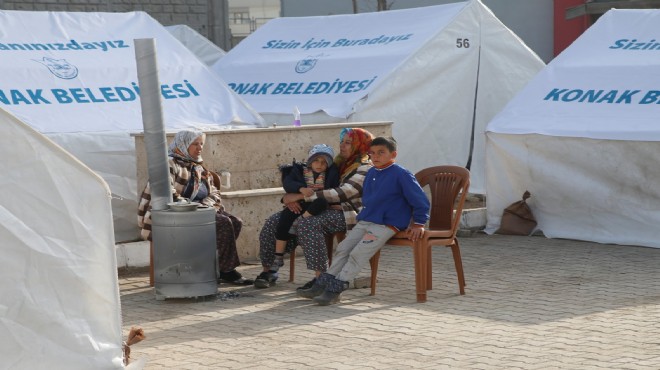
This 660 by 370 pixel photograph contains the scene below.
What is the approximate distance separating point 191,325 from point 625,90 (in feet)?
16.9

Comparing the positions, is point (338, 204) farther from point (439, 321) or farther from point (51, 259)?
point (51, 259)

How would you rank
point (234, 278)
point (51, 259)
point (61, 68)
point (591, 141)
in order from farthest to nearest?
point (61, 68) → point (591, 141) → point (234, 278) → point (51, 259)

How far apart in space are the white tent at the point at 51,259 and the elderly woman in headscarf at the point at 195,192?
328 centimetres

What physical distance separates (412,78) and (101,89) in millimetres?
3390

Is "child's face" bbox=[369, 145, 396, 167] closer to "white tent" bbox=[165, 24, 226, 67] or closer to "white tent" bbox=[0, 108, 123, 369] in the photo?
"white tent" bbox=[0, 108, 123, 369]

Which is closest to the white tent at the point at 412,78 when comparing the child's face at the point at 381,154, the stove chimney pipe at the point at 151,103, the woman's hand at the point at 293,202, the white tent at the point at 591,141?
the white tent at the point at 591,141

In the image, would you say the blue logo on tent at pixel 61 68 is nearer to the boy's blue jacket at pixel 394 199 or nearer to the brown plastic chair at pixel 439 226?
the brown plastic chair at pixel 439 226

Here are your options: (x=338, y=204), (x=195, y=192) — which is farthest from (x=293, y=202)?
(x=195, y=192)

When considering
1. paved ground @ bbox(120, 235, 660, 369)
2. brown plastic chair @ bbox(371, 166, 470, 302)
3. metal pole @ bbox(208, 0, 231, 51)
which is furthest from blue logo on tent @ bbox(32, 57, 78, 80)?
metal pole @ bbox(208, 0, 231, 51)

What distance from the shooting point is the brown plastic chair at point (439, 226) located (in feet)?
28.2

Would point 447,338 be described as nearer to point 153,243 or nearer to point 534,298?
point 534,298

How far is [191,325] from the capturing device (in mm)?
7934

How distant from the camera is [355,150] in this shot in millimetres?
9172

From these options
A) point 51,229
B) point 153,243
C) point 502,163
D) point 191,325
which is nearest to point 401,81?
point 502,163
